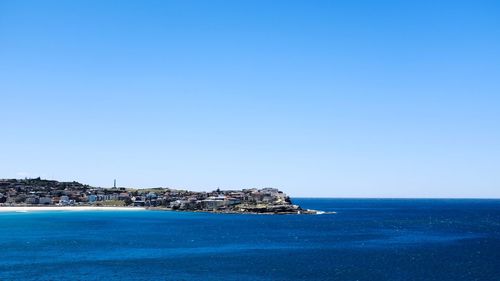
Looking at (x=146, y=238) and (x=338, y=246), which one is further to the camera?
(x=146, y=238)

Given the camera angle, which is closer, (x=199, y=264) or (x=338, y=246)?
(x=199, y=264)

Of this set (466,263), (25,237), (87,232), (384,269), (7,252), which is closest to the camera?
(384,269)

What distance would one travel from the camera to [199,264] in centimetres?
6944

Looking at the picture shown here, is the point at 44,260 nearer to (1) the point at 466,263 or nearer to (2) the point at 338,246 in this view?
(2) the point at 338,246

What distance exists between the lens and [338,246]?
91812 mm

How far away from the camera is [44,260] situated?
70.1 meters

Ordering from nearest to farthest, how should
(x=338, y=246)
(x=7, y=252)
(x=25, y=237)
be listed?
(x=7, y=252)
(x=338, y=246)
(x=25, y=237)

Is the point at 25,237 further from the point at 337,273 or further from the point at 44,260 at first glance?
the point at 337,273

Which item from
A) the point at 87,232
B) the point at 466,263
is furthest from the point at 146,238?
the point at 466,263

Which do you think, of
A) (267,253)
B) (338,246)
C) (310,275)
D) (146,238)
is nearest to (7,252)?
(146,238)

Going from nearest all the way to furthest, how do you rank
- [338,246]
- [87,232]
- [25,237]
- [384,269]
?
[384,269] < [338,246] < [25,237] < [87,232]

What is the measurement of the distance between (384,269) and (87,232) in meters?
70.6

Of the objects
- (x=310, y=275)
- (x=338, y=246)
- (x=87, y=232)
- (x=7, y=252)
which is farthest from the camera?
(x=87, y=232)

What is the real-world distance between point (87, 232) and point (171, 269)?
54.4 m
